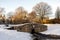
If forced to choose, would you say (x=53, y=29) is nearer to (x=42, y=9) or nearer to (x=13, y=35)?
(x=42, y=9)

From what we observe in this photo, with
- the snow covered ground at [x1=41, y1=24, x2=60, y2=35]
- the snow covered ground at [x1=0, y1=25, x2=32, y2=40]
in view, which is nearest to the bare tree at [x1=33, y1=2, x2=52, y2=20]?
the snow covered ground at [x1=41, y1=24, x2=60, y2=35]

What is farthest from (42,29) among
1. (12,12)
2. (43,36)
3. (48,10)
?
(12,12)

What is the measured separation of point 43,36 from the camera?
279 cm

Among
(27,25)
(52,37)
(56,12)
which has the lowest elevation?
(52,37)

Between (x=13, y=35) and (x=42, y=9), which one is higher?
(x=42, y=9)

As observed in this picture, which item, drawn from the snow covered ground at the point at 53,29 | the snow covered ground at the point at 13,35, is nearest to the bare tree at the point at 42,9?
the snow covered ground at the point at 53,29

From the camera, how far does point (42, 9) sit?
284 centimetres

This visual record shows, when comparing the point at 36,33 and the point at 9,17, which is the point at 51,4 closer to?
the point at 36,33

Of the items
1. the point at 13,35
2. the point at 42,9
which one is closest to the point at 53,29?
the point at 42,9

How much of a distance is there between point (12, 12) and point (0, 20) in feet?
0.79

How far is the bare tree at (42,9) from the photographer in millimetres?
2822

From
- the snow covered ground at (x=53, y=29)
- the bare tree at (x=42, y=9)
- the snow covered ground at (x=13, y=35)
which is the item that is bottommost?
the snow covered ground at (x=13, y=35)

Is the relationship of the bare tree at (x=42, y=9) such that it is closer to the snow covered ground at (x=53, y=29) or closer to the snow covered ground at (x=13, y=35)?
the snow covered ground at (x=53, y=29)

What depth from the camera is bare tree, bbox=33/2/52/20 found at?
2822mm
